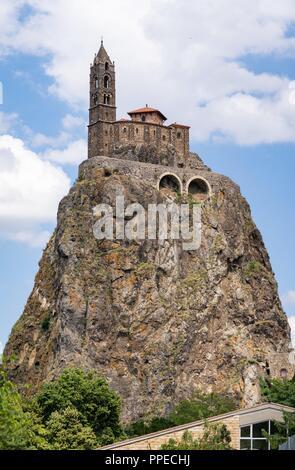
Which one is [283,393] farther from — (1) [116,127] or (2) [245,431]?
(2) [245,431]

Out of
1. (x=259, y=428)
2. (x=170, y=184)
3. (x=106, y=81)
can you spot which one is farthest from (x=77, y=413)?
(x=106, y=81)

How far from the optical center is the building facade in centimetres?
10125

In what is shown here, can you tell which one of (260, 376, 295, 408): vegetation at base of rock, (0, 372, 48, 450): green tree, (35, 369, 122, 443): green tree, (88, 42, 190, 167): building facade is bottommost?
(0, 372, 48, 450): green tree

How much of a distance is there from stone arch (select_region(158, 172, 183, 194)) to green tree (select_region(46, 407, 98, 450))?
42.9m

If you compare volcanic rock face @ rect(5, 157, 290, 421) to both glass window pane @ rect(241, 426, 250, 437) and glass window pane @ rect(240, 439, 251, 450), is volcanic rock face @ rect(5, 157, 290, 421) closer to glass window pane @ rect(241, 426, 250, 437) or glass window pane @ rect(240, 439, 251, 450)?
glass window pane @ rect(241, 426, 250, 437)

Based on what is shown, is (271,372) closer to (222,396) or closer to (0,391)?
(222,396)

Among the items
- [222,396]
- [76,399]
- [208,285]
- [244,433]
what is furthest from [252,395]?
[244,433]

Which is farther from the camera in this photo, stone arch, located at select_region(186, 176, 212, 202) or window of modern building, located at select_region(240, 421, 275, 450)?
stone arch, located at select_region(186, 176, 212, 202)

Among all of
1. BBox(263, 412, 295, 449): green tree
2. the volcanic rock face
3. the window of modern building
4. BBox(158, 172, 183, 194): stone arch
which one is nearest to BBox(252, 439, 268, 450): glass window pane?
the window of modern building

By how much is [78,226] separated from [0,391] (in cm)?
6937

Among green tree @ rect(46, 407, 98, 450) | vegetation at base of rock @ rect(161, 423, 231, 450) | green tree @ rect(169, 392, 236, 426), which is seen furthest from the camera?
green tree @ rect(169, 392, 236, 426)

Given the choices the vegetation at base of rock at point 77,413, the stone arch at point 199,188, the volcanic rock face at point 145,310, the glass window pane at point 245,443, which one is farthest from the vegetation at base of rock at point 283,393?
the glass window pane at point 245,443

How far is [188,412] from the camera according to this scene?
275 feet

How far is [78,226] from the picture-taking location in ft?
319
